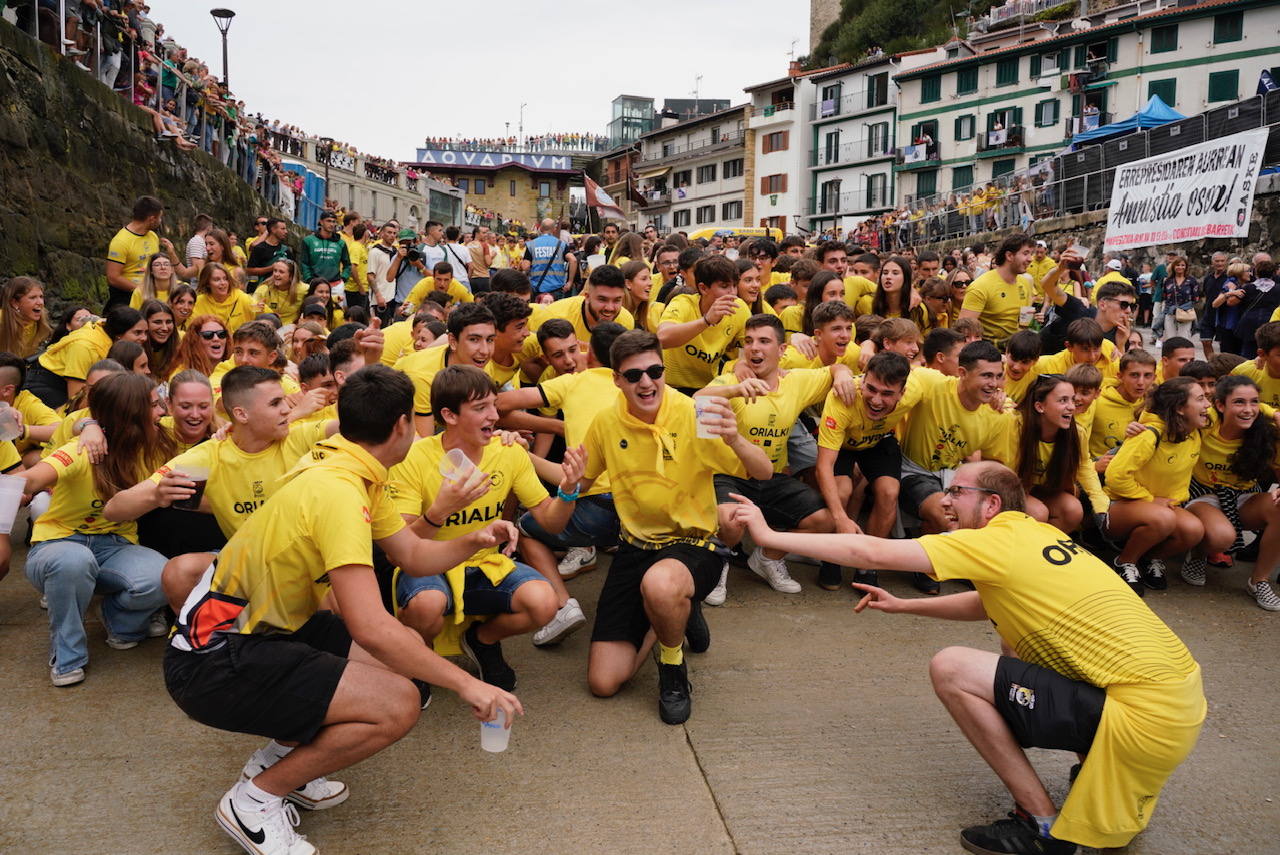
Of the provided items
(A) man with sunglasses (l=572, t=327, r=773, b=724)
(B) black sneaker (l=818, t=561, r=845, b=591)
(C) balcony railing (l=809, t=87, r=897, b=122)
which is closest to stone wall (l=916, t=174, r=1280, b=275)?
(B) black sneaker (l=818, t=561, r=845, b=591)

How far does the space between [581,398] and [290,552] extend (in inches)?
100.0

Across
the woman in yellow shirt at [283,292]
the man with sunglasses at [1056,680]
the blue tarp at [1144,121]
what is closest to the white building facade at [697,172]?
the blue tarp at [1144,121]

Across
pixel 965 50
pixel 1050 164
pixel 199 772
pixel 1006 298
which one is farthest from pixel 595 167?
pixel 199 772

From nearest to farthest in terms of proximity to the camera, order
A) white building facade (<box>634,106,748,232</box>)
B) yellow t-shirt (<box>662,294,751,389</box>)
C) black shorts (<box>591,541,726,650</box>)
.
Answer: black shorts (<box>591,541,726,650</box>) → yellow t-shirt (<box>662,294,751,389</box>) → white building facade (<box>634,106,748,232</box>)

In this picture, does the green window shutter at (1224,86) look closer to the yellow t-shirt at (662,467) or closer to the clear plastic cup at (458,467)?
the yellow t-shirt at (662,467)

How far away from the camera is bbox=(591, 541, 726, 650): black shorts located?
13.4ft

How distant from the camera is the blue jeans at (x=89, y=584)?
3.97 metres

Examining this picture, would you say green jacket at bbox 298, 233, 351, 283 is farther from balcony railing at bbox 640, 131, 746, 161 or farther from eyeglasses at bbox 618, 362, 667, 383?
balcony railing at bbox 640, 131, 746, 161

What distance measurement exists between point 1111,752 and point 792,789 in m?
1.12

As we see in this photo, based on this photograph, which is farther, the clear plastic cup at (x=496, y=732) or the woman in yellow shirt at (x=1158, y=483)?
the woman in yellow shirt at (x=1158, y=483)

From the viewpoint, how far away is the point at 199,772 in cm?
332

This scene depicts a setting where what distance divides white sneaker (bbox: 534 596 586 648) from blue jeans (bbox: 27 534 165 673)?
6.26ft

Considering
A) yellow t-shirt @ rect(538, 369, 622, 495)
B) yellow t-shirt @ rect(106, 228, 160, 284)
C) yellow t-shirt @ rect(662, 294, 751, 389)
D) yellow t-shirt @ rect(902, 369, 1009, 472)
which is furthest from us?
yellow t-shirt @ rect(106, 228, 160, 284)

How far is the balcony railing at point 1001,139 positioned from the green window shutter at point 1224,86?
7.58 meters
